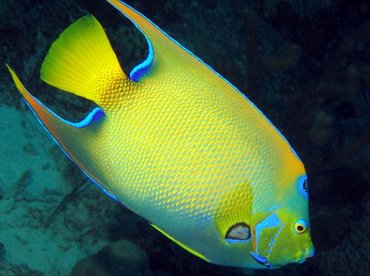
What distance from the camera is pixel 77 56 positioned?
99 cm

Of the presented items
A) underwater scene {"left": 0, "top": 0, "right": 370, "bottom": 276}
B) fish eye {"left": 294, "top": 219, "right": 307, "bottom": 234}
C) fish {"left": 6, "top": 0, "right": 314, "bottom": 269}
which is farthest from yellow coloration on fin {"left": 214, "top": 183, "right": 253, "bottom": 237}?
underwater scene {"left": 0, "top": 0, "right": 370, "bottom": 276}

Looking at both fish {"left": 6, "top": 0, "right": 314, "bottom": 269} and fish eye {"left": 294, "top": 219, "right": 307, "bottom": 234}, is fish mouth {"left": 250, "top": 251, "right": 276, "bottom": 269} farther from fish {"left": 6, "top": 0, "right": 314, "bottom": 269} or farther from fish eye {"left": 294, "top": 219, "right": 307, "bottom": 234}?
fish eye {"left": 294, "top": 219, "right": 307, "bottom": 234}

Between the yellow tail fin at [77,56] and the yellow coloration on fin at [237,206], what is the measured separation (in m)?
0.53

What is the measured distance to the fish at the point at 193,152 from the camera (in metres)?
1.04

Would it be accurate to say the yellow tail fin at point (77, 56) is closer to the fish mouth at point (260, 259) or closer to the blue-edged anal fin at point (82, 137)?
the blue-edged anal fin at point (82, 137)

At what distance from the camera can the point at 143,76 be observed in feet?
3.52

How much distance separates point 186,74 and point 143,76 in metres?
0.13

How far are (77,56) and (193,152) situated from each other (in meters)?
0.42

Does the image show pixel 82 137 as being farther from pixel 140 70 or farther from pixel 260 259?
pixel 260 259

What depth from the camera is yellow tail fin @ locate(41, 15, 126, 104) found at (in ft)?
3.21

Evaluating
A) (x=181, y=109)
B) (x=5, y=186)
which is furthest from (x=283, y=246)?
(x=5, y=186)

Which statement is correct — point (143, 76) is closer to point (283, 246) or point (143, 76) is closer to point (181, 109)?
point (181, 109)

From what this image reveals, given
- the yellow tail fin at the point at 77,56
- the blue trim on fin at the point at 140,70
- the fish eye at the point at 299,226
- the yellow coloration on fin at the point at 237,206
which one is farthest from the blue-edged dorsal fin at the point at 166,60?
the fish eye at the point at 299,226

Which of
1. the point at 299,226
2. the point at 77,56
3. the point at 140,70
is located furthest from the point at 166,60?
the point at 299,226
